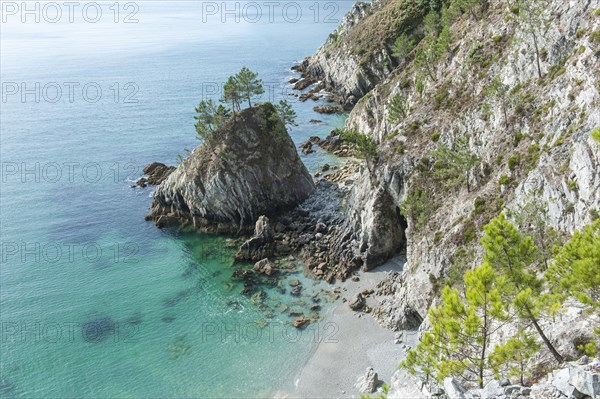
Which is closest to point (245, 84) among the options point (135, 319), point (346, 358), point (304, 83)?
point (135, 319)

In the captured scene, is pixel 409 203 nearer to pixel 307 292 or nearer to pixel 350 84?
pixel 307 292

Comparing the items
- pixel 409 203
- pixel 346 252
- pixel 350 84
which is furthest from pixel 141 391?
pixel 350 84

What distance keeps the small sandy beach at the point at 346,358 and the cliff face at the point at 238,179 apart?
29.6 m

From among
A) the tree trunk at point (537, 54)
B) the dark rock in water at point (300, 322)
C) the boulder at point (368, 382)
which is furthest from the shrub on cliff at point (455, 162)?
the dark rock in water at point (300, 322)

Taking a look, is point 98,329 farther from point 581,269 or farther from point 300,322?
point 581,269

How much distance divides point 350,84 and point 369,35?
16.2m

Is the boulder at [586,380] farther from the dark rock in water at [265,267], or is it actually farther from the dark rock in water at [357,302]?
the dark rock in water at [265,267]

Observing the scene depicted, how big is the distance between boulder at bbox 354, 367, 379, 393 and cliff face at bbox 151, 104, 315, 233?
37761 mm

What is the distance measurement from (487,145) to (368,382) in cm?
3112

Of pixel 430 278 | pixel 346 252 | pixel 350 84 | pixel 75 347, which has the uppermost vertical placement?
pixel 350 84

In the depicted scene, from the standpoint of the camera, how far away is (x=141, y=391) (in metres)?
48.9

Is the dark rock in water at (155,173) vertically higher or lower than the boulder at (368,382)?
higher

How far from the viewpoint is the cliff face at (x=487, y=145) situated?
Result: 40.1m

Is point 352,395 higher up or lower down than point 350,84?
lower down
